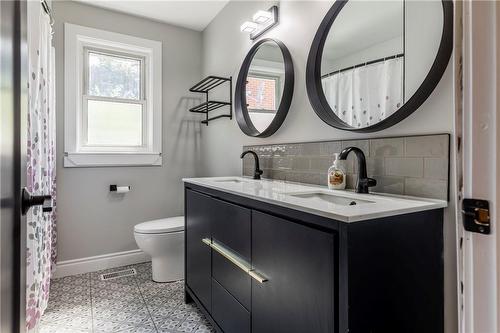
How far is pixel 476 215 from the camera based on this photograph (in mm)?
544

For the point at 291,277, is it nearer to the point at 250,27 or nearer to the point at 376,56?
the point at 376,56

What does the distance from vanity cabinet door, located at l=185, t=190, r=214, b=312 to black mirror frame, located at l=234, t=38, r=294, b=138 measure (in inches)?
25.7

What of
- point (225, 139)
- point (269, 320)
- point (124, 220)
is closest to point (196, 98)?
point (225, 139)

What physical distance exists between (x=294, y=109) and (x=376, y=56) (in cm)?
57

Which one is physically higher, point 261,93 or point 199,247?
point 261,93

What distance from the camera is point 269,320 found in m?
1.07

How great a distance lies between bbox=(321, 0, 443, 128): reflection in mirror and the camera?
3.55 ft

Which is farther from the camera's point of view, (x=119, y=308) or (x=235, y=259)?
(x=119, y=308)

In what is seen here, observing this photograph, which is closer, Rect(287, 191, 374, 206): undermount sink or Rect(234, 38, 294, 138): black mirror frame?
Rect(287, 191, 374, 206): undermount sink

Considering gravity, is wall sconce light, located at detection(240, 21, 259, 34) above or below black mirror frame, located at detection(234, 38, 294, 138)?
above

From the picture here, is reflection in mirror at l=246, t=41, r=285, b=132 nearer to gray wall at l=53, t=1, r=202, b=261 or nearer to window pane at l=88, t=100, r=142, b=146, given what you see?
gray wall at l=53, t=1, r=202, b=261

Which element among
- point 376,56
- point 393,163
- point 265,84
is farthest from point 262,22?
point 393,163

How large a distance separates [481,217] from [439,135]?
1.88 ft

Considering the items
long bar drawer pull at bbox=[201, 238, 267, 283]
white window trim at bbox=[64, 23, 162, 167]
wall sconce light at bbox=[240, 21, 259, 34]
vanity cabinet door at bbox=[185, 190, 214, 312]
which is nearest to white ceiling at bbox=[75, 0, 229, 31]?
white window trim at bbox=[64, 23, 162, 167]
